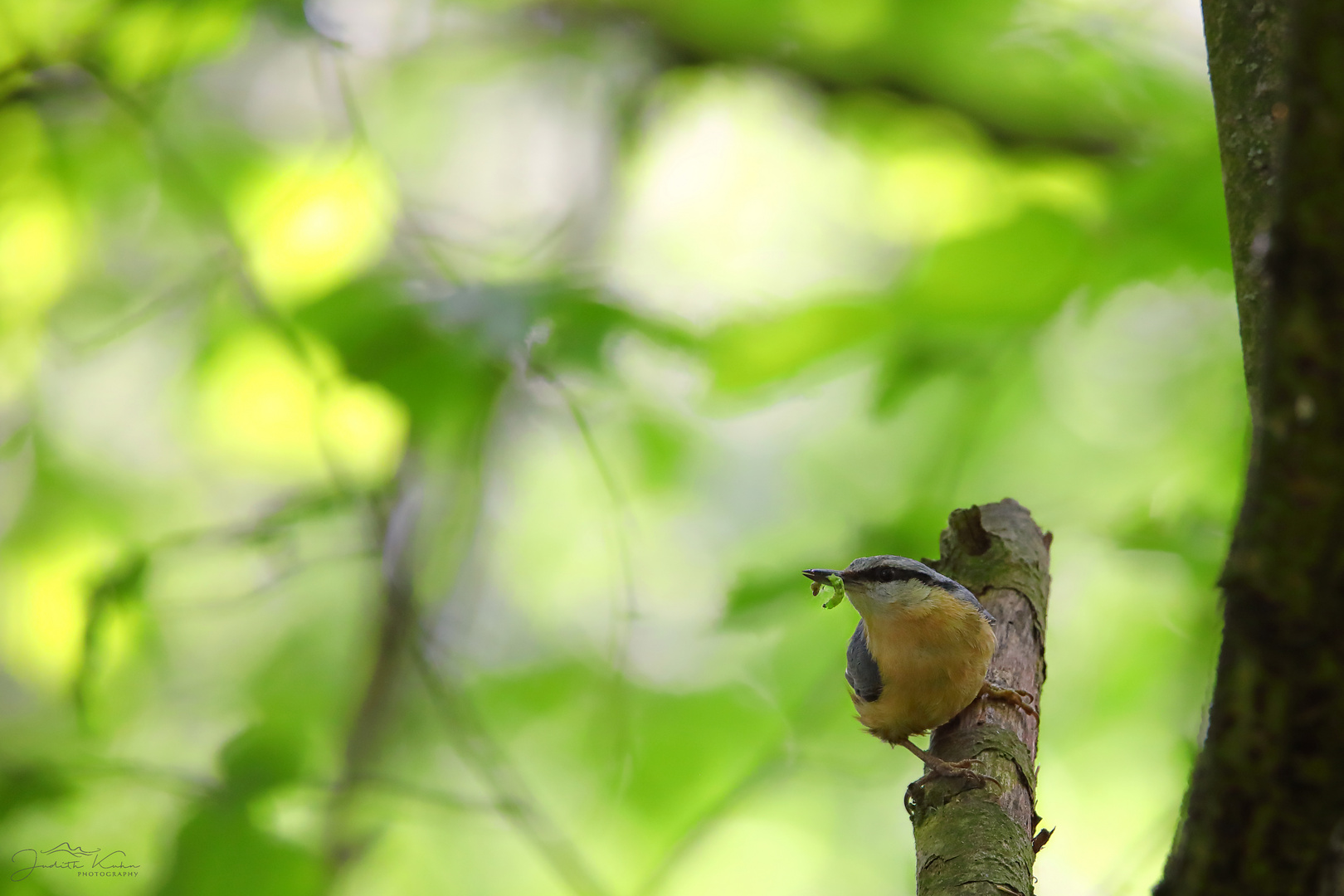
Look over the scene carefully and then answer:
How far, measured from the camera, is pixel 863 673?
2.31 m

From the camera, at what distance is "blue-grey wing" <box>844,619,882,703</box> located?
7.35 feet

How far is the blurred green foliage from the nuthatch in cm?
18

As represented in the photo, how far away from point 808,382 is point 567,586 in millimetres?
3572

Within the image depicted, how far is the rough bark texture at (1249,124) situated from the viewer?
4.30 ft

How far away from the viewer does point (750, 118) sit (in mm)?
5312

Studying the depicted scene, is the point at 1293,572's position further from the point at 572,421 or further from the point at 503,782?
the point at 503,782

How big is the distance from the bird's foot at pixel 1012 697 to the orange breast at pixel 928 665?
0.03 meters

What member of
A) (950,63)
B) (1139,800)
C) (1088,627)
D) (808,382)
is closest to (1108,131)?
(950,63)
